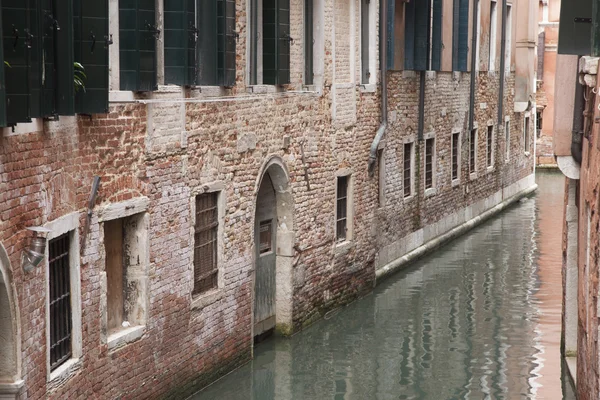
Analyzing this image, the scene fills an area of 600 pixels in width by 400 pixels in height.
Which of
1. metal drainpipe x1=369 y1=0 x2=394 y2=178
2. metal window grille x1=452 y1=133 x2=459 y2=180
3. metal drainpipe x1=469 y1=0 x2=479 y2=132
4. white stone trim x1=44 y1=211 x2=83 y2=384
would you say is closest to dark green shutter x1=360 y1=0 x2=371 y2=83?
metal drainpipe x1=369 y1=0 x2=394 y2=178

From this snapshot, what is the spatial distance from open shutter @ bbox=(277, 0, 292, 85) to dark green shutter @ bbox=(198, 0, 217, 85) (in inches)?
77.0

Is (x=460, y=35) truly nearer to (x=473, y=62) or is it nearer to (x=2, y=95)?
(x=473, y=62)

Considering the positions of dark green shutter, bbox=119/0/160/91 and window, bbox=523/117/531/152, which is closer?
dark green shutter, bbox=119/0/160/91

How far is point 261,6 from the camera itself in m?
13.4

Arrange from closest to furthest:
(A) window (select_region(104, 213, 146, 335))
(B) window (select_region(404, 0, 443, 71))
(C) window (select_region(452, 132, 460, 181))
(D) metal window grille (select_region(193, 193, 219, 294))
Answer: (A) window (select_region(104, 213, 146, 335)), (D) metal window grille (select_region(193, 193, 219, 294)), (B) window (select_region(404, 0, 443, 71)), (C) window (select_region(452, 132, 460, 181))

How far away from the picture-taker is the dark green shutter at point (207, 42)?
455 inches

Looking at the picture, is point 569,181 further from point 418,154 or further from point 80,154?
point 418,154

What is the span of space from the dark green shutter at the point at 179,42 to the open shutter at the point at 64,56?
96.6 inches

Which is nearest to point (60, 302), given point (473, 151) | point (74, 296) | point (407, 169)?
point (74, 296)

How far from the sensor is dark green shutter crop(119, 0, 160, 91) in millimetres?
10055

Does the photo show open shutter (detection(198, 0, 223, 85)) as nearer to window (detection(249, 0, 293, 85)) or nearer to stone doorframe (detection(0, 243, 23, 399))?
window (detection(249, 0, 293, 85))

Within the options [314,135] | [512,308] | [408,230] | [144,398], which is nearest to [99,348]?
[144,398]

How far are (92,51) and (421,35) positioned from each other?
1223 centimetres

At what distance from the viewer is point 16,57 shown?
7613 mm
